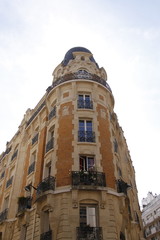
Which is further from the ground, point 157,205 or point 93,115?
point 157,205

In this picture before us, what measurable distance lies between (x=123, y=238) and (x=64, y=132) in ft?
23.9

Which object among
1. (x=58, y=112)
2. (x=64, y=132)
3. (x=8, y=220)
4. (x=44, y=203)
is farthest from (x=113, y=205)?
(x=8, y=220)

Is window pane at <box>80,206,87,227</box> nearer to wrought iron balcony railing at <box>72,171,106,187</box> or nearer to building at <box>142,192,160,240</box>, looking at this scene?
wrought iron balcony railing at <box>72,171,106,187</box>

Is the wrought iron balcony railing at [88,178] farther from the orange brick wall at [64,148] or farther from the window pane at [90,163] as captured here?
the window pane at [90,163]

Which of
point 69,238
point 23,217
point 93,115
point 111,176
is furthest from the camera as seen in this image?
point 93,115

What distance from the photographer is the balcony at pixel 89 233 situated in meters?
11.4

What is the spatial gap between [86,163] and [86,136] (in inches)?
74.6

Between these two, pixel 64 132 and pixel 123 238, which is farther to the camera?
pixel 64 132

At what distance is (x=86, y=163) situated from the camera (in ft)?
47.9

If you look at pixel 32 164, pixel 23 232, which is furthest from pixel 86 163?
pixel 23 232

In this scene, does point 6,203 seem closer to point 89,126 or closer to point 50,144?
point 50,144

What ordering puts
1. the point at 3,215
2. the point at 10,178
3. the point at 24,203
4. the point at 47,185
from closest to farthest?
1. the point at 47,185
2. the point at 24,203
3. the point at 3,215
4. the point at 10,178

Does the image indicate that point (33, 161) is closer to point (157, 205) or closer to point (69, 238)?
point (69, 238)

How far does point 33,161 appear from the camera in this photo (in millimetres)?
19172
